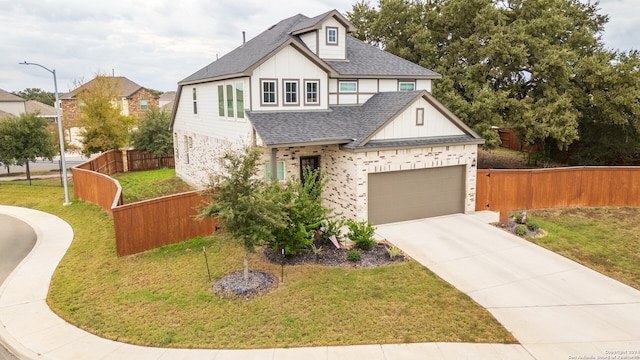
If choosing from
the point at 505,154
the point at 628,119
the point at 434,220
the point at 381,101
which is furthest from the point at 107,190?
the point at 505,154

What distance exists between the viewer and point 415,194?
18.1 meters

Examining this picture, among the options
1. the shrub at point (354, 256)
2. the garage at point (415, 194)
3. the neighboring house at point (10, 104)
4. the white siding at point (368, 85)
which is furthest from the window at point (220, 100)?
the neighboring house at point (10, 104)

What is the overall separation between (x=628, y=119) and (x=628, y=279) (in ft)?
50.2

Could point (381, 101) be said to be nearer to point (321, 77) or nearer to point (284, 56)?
point (321, 77)

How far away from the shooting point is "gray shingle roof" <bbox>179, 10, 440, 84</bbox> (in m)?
19.8

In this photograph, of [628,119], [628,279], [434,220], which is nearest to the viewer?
[628,279]

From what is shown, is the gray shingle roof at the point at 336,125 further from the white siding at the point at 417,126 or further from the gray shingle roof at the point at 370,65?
the gray shingle roof at the point at 370,65

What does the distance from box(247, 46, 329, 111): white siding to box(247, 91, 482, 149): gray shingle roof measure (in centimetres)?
43

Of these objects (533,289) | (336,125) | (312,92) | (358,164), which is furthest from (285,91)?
(533,289)

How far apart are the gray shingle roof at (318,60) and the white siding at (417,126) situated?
3.94 metres

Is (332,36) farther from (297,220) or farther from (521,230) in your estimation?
(521,230)

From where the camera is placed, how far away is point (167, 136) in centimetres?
3444

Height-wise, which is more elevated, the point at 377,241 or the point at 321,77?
the point at 321,77

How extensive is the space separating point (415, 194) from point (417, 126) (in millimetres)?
A: 2859
